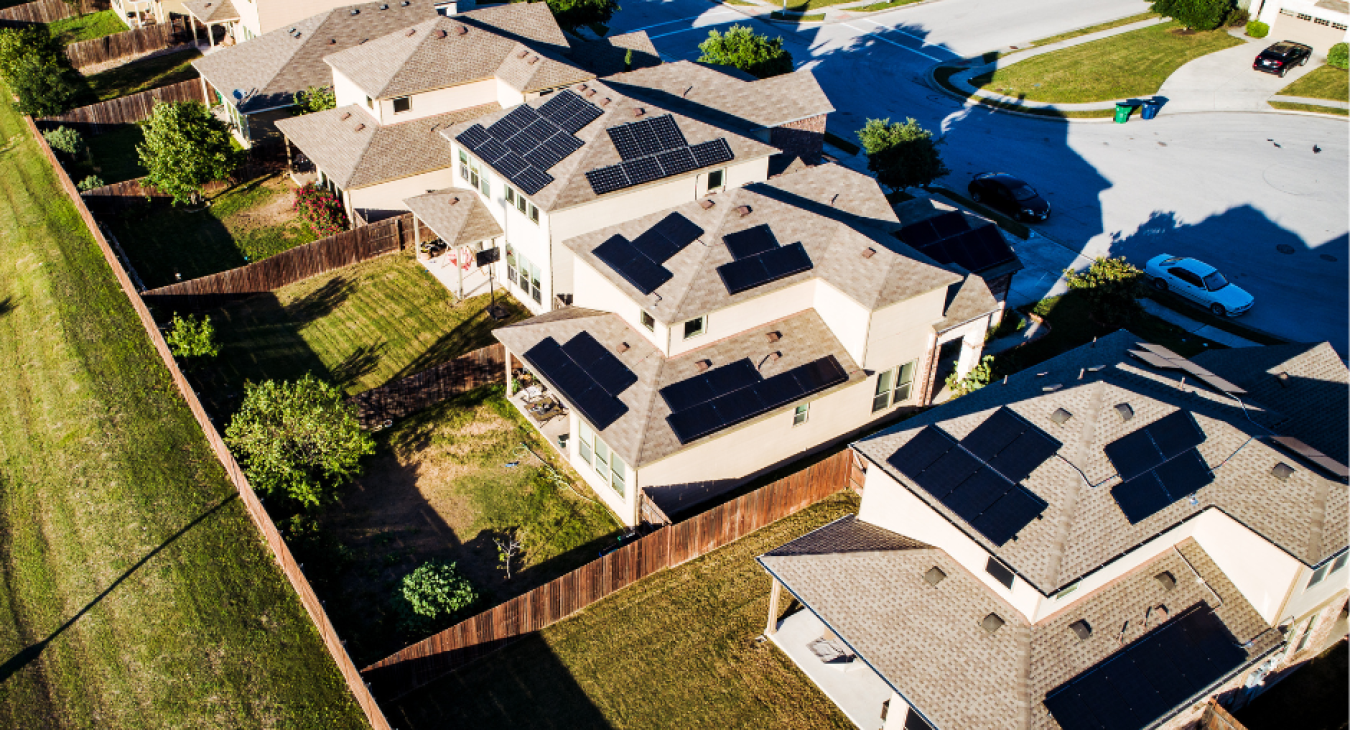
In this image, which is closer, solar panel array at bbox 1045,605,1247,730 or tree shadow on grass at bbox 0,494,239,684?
solar panel array at bbox 1045,605,1247,730

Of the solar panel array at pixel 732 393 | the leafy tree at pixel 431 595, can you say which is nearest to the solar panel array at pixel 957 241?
the solar panel array at pixel 732 393

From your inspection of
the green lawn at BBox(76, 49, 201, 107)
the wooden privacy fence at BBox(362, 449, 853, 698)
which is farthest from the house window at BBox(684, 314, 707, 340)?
the green lawn at BBox(76, 49, 201, 107)

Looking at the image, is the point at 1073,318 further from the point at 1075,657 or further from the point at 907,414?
the point at 1075,657

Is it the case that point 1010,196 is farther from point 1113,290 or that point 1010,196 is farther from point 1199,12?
point 1199,12

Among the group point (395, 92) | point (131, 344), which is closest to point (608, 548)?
point (131, 344)

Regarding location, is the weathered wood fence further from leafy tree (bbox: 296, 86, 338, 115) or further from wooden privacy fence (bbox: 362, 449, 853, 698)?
wooden privacy fence (bbox: 362, 449, 853, 698)

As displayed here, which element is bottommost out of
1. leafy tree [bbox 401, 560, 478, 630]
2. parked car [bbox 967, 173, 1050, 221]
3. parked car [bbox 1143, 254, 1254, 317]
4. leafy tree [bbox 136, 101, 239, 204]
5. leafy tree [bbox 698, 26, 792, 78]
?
leafy tree [bbox 401, 560, 478, 630]

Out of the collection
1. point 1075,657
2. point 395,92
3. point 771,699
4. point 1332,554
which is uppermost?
point 395,92
